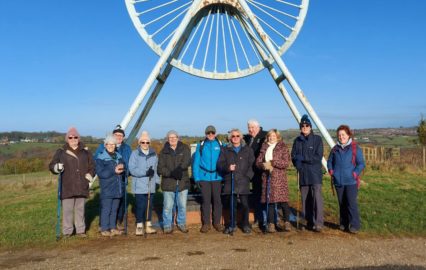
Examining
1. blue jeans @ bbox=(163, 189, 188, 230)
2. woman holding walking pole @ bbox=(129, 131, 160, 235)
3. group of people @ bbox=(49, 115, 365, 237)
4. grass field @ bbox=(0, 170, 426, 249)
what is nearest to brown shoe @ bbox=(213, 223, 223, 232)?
group of people @ bbox=(49, 115, 365, 237)

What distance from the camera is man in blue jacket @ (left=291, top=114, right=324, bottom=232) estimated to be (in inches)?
270

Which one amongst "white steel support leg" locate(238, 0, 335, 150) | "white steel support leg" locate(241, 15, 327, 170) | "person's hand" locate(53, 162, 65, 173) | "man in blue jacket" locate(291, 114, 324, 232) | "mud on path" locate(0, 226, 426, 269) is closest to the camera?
"mud on path" locate(0, 226, 426, 269)

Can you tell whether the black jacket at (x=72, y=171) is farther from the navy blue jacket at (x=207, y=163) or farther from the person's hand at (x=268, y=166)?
the person's hand at (x=268, y=166)

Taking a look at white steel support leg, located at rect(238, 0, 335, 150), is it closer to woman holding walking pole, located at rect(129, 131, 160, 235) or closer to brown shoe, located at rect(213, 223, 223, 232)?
brown shoe, located at rect(213, 223, 223, 232)

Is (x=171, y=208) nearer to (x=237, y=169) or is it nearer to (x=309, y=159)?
(x=237, y=169)

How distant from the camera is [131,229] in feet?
24.0

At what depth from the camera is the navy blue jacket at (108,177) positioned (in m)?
6.82

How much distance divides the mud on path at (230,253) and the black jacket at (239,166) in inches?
30.4

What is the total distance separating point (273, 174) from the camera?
22.6 ft

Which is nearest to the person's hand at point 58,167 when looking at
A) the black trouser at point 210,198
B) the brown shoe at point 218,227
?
the black trouser at point 210,198

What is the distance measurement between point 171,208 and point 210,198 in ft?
2.18

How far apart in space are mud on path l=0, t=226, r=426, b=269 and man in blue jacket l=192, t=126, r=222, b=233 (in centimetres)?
A: 44

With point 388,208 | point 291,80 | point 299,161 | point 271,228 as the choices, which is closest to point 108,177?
point 271,228

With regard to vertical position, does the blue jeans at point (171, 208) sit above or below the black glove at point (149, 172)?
below
